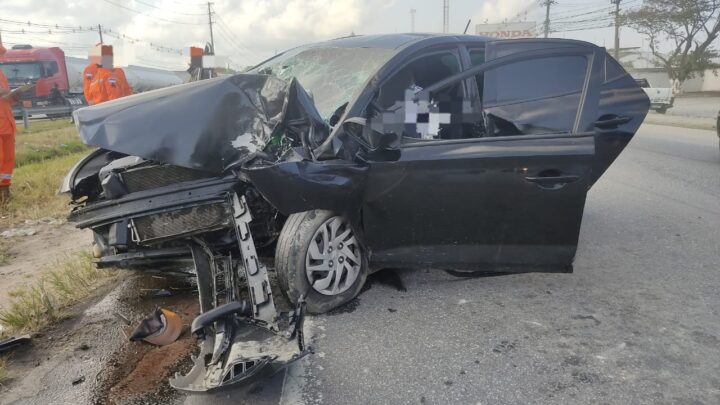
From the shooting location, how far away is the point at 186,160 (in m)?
2.69

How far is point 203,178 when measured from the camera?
285 centimetres

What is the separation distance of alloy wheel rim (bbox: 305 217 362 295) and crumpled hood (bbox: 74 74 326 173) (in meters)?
0.63

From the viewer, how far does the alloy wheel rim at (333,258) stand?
3.08m

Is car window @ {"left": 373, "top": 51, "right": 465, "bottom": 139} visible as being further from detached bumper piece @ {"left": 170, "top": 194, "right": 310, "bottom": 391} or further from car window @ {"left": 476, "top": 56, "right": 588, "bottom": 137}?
detached bumper piece @ {"left": 170, "top": 194, "right": 310, "bottom": 391}

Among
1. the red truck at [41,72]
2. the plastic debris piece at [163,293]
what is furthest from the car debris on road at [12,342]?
the red truck at [41,72]

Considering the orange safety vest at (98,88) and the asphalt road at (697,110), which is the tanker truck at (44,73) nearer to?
the orange safety vest at (98,88)

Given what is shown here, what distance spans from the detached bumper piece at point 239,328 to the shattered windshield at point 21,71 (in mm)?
24719

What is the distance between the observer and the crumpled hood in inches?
107

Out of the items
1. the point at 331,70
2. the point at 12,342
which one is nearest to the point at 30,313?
the point at 12,342

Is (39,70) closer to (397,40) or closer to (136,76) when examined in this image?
(136,76)

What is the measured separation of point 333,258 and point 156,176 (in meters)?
1.14

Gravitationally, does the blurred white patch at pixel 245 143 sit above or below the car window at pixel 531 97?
below

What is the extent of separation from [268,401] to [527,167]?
2.01 metres

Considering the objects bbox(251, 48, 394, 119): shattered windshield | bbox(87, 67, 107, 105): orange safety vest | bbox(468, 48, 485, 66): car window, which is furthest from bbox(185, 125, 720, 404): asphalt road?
bbox(87, 67, 107, 105): orange safety vest
